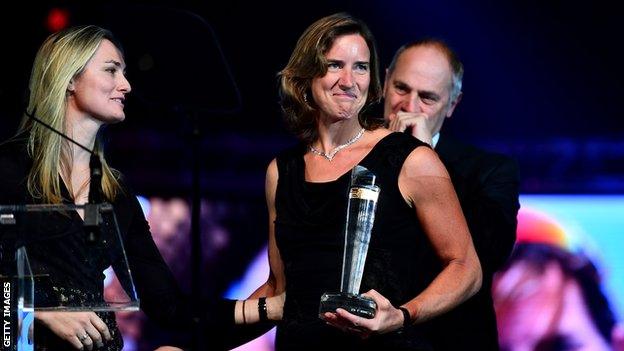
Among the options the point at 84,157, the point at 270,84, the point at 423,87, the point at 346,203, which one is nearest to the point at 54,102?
the point at 84,157

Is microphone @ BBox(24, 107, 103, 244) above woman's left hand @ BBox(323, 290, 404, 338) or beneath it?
above

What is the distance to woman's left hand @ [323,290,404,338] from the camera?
96.3 inches

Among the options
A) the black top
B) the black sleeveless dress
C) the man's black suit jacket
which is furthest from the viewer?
the man's black suit jacket

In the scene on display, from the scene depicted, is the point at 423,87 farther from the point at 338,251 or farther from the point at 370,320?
the point at 370,320

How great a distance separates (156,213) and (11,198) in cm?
219

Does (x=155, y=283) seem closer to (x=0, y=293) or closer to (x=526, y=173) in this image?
(x=0, y=293)

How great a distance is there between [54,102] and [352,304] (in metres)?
0.99

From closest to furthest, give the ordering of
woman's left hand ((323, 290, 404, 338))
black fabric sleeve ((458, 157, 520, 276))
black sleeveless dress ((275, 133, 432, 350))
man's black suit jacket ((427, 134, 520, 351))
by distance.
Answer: woman's left hand ((323, 290, 404, 338)), black sleeveless dress ((275, 133, 432, 350)), man's black suit jacket ((427, 134, 520, 351)), black fabric sleeve ((458, 157, 520, 276))

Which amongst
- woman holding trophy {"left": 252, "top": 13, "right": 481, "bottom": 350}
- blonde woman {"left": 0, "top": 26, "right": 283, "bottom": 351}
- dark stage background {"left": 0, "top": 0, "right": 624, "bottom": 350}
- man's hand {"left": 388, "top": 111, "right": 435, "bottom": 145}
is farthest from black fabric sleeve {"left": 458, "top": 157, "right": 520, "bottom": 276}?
dark stage background {"left": 0, "top": 0, "right": 624, "bottom": 350}

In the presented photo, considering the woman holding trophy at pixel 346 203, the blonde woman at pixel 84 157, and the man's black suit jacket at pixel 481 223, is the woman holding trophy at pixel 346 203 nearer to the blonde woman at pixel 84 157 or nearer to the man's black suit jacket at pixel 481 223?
the blonde woman at pixel 84 157

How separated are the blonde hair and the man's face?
39.6 inches

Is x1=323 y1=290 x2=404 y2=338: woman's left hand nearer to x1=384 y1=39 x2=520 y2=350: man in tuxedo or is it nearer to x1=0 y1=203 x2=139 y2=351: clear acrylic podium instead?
x1=0 y1=203 x2=139 y2=351: clear acrylic podium

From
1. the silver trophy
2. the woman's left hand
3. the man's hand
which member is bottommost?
the woman's left hand

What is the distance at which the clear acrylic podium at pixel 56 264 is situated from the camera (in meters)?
2.29
